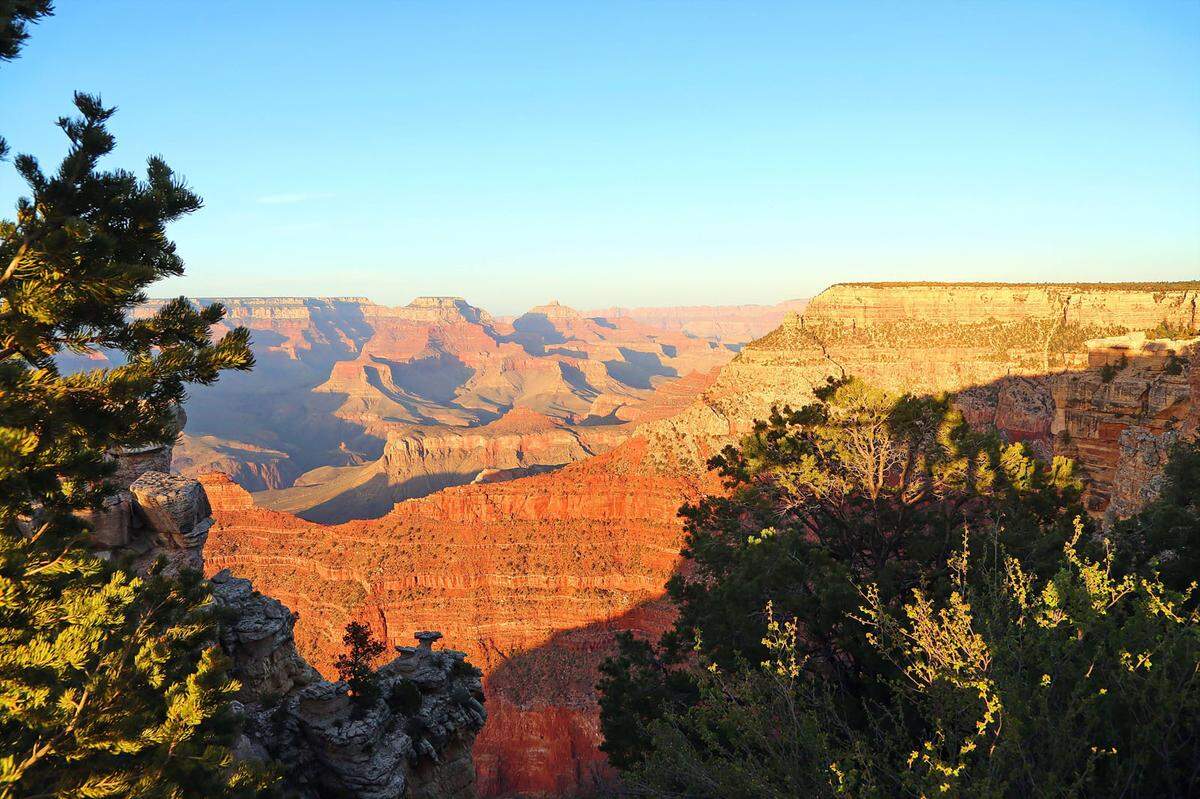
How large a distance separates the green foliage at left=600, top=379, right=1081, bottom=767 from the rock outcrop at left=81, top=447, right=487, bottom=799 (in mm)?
6357

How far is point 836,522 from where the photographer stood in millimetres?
18000

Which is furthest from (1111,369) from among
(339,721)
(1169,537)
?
(339,721)

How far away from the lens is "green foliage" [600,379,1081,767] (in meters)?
14.7

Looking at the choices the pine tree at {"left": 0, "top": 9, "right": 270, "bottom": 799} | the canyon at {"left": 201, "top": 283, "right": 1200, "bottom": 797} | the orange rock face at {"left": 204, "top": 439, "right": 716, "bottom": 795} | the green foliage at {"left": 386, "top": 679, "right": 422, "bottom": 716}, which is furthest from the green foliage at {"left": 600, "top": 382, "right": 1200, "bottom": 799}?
the orange rock face at {"left": 204, "top": 439, "right": 716, "bottom": 795}

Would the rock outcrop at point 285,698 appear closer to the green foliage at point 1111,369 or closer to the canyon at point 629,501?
the canyon at point 629,501

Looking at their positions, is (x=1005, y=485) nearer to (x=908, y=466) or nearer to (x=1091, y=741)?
(x=908, y=466)

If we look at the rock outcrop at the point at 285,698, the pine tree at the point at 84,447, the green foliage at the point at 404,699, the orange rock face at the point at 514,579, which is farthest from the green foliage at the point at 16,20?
the orange rock face at the point at 514,579

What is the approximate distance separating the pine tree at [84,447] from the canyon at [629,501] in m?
27.1

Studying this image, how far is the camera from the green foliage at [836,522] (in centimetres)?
1470

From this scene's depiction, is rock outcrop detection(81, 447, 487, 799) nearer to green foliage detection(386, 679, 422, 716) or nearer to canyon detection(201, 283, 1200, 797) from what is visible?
green foliage detection(386, 679, 422, 716)

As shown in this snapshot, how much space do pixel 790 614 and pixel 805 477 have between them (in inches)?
194

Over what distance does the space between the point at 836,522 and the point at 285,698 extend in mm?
17603

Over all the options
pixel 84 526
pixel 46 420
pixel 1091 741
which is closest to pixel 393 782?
pixel 84 526

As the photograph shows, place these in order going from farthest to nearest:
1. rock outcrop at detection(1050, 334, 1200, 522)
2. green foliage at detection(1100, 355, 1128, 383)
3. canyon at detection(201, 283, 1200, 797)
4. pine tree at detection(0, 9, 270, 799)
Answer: canyon at detection(201, 283, 1200, 797) < green foliage at detection(1100, 355, 1128, 383) < rock outcrop at detection(1050, 334, 1200, 522) < pine tree at detection(0, 9, 270, 799)
